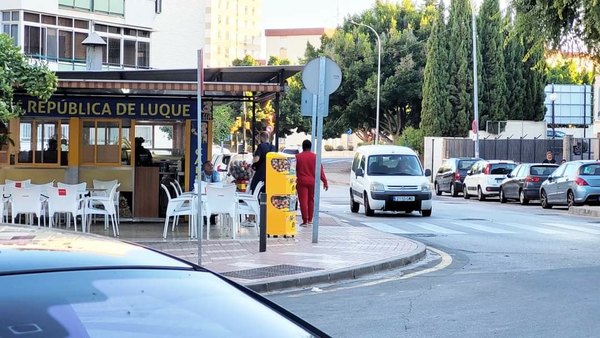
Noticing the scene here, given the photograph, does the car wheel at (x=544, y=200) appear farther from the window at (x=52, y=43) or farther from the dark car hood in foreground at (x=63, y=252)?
the dark car hood in foreground at (x=63, y=252)

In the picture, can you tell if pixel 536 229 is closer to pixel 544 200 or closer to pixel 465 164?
pixel 544 200

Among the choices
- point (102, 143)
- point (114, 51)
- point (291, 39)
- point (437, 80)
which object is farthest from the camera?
point (291, 39)

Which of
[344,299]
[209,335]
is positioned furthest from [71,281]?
[344,299]

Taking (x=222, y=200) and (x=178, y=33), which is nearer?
(x=222, y=200)

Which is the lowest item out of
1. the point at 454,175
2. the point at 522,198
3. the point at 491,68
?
the point at 522,198

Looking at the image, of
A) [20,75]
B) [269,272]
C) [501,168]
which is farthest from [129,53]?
[269,272]

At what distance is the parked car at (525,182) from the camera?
32281 millimetres

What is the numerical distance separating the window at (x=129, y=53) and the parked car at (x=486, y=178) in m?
17.5

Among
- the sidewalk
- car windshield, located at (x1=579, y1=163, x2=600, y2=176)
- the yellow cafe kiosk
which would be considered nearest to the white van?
car windshield, located at (x1=579, y1=163, x2=600, y2=176)

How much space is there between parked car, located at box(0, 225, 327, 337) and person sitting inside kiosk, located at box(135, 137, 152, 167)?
15.9 meters

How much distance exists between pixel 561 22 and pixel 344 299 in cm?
992

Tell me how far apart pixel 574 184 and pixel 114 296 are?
2652 cm

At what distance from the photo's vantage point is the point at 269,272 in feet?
41.2

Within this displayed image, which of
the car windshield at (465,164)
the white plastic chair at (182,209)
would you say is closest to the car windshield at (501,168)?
the car windshield at (465,164)
